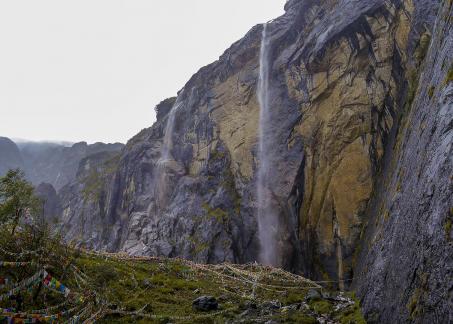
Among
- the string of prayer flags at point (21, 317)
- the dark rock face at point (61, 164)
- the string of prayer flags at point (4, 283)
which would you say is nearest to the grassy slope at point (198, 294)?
the string of prayer flags at point (21, 317)

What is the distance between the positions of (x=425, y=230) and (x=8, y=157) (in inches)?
8537

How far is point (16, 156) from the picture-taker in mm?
197000

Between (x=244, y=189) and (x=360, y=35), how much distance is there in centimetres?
2222

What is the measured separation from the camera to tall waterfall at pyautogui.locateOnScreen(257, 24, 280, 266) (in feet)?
134

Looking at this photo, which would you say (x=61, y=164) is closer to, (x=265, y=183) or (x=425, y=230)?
(x=265, y=183)

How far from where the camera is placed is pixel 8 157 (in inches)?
7598

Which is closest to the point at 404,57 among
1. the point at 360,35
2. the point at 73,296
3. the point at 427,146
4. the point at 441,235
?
the point at 360,35

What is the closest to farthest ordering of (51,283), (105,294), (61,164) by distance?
(51,283) → (105,294) → (61,164)

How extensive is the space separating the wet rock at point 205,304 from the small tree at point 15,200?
33.1 ft

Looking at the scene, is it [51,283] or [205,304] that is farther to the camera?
[205,304]

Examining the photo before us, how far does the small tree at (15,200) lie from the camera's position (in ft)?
70.1

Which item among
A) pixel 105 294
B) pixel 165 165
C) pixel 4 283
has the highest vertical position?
pixel 165 165

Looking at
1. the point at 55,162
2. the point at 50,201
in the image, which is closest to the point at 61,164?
the point at 55,162

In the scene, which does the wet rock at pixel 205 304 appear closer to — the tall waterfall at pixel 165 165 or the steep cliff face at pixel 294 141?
the steep cliff face at pixel 294 141
